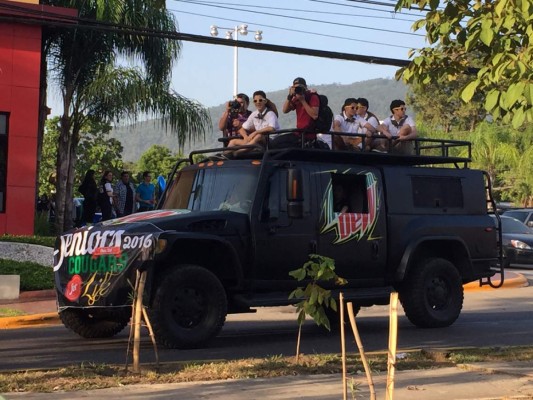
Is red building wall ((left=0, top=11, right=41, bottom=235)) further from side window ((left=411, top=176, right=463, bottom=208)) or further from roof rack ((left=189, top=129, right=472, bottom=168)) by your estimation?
side window ((left=411, top=176, right=463, bottom=208))

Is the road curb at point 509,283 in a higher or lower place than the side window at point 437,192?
lower

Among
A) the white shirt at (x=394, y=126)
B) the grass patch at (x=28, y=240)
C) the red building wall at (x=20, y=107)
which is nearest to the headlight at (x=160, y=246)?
the white shirt at (x=394, y=126)

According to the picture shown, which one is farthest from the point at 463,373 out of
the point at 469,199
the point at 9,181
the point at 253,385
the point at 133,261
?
the point at 9,181

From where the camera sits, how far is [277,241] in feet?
38.1

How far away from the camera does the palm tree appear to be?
23953 mm

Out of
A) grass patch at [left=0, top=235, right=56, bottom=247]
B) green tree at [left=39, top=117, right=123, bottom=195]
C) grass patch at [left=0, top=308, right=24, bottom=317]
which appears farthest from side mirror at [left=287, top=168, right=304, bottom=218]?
green tree at [left=39, top=117, right=123, bottom=195]

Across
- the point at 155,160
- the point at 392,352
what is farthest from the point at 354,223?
the point at 155,160

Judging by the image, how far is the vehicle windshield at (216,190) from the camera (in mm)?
11602

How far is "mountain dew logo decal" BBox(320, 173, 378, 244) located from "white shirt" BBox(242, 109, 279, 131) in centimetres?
129

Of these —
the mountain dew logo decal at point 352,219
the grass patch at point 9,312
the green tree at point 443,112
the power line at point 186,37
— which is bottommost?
the grass patch at point 9,312

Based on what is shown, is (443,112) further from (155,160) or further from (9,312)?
(9,312)

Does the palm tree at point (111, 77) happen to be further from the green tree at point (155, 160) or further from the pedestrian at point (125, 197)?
the green tree at point (155, 160)

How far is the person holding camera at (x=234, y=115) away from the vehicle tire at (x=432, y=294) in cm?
314

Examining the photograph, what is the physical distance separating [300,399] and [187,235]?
352cm
